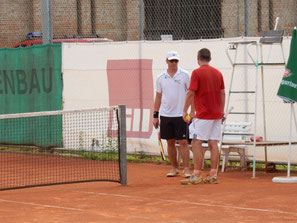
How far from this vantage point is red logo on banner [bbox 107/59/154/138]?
1236 centimetres

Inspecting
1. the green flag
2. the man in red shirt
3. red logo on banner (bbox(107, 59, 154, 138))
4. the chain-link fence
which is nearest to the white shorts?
the man in red shirt

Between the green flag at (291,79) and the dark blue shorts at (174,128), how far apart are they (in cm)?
146

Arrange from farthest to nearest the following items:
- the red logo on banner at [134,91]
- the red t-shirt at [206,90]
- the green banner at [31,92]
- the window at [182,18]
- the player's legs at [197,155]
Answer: the window at [182,18] → the green banner at [31,92] → the red logo on banner at [134,91] → the player's legs at [197,155] → the red t-shirt at [206,90]

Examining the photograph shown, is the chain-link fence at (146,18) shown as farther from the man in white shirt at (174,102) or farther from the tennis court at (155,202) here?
the tennis court at (155,202)

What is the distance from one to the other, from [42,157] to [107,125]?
146cm

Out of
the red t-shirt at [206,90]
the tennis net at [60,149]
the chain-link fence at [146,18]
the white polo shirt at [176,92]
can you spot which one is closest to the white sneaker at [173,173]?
the tennis net at [60,149]

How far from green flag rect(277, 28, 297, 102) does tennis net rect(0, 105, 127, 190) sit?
2.68 m

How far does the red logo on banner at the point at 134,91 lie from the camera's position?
1236 cm

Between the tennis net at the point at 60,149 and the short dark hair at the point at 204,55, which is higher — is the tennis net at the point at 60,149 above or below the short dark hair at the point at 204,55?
below

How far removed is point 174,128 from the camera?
10289 mm

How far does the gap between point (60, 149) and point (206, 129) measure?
180 inches

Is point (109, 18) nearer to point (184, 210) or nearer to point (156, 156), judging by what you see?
point (156, 156)

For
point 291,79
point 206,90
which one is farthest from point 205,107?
point 291,79

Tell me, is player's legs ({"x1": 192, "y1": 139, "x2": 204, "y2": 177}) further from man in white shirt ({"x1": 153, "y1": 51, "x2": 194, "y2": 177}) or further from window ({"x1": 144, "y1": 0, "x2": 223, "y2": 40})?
window ({"x1": 144, "y1": 0, "x2": 223, "y2": 40})
